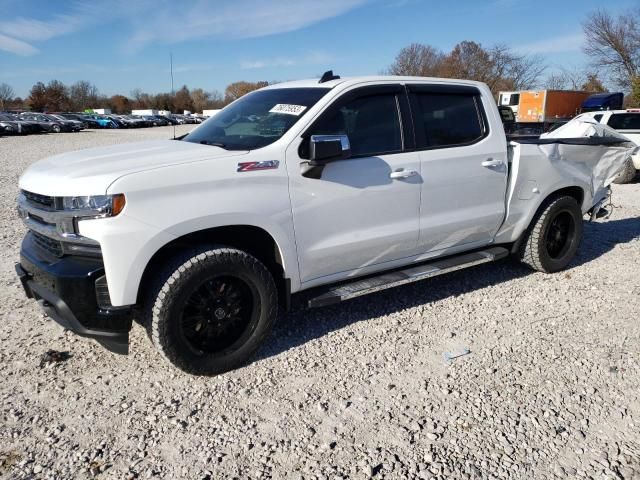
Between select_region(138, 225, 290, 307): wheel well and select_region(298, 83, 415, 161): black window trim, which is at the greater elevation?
select_region(298, 83, 415, 161): black window trim

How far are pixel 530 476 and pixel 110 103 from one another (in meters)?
118

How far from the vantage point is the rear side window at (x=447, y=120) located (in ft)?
13.2

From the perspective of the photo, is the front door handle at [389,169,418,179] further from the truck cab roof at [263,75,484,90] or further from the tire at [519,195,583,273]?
the tire at [519,195,583,273]

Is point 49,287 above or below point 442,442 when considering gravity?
above

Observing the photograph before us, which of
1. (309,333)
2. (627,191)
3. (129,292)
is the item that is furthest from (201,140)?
(627,191)

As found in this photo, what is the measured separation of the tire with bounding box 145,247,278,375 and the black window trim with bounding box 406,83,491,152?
1721mm

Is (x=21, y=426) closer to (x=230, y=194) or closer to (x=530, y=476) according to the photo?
(x=230, y=194)

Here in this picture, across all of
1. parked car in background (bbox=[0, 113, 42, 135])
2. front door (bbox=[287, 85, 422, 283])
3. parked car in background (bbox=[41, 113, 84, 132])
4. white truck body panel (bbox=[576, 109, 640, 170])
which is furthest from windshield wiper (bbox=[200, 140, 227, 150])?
parked car in background (bbox=[41, 113, 84, 132])

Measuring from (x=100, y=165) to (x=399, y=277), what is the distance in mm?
2319

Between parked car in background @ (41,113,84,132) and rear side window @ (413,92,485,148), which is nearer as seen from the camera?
rear side window @ (413,92,485,148)

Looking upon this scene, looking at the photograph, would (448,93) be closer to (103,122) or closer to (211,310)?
(211,310)

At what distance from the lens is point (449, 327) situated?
404cm

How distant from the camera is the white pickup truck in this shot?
2867 mm

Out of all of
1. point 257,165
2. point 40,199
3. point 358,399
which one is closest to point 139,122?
point 40,199
